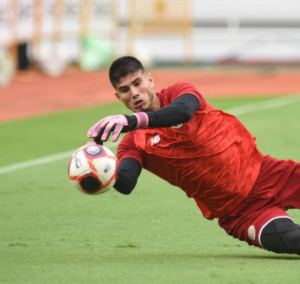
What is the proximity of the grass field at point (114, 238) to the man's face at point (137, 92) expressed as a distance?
3.61 feet

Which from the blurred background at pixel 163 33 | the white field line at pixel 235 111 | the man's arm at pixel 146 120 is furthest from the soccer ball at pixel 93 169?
the blurred background at pixel 163 33

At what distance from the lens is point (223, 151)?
575cm

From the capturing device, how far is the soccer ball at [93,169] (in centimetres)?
526

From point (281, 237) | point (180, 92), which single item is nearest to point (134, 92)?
point (180, 92)

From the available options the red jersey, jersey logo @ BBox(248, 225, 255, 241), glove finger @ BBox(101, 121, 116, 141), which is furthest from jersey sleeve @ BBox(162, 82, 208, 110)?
jersey logo @ BBox(248, 225, 255, 241)

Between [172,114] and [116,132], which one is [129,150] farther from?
[116,132]

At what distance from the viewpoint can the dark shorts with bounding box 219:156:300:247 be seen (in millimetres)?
5739

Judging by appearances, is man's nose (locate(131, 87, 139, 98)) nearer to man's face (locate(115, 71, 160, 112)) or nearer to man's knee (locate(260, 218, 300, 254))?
man's face (locate(115, 71, 160, 112))

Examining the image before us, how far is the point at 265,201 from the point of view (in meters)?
5.84

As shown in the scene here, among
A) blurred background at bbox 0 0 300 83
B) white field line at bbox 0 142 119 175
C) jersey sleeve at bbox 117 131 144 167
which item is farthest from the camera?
blurred background at bbox 0 0 300 83

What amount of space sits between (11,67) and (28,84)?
0.84 metres

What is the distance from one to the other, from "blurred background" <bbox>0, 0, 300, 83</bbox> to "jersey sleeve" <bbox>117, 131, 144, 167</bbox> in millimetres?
22690

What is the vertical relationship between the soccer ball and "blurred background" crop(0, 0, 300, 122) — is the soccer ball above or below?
above

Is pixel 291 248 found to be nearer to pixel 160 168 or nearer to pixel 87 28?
pixel 160 168
